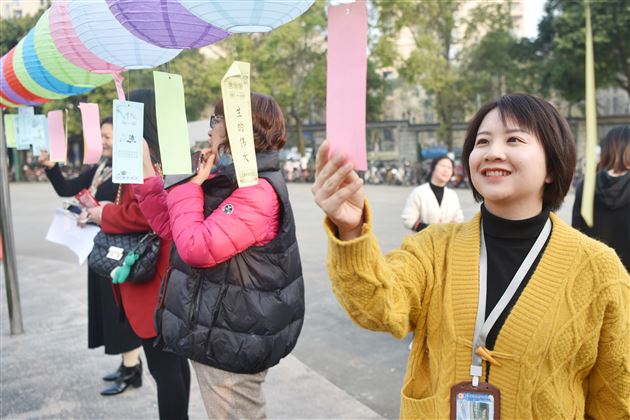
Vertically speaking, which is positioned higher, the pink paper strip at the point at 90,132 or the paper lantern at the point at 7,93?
the paper lantern at the point at 7,93

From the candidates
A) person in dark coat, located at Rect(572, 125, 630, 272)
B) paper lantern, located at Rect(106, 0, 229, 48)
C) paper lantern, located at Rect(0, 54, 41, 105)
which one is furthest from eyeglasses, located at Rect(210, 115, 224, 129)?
person in dark coat, located at Rect(572, 125, 630, 272)

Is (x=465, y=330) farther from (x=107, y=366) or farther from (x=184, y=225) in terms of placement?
(x=107, y=366)

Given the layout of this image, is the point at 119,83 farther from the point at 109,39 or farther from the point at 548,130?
the point at 548,130

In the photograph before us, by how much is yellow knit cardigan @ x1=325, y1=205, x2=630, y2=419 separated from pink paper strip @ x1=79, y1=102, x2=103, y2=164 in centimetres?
148

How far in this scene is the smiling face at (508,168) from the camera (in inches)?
52.3

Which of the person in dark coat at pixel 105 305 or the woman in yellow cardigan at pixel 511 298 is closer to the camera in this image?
the woman in yellow cardigan at pixel 511 298

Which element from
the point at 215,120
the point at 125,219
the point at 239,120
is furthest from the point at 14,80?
the point at 239,120

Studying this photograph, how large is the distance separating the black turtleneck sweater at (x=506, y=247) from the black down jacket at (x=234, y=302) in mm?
779

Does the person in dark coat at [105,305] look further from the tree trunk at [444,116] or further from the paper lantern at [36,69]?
the tree trunk at [444,116]

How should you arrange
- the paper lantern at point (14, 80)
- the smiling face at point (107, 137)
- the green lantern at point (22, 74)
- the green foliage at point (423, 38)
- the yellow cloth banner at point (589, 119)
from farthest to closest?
the green foliage at point (423, 38), the smiling face at point (107, 137), the paper lantern at point (14, 80), the green lantern at point (22, 74), the yellow cloth banner at point (589, 119)

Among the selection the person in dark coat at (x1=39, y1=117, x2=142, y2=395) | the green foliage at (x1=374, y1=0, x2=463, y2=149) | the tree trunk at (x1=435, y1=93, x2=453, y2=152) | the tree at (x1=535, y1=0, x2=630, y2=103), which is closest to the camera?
the person in dark coat at (x1=39, y1=117, x2=142, y2=395)

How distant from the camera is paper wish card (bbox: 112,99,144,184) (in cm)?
188

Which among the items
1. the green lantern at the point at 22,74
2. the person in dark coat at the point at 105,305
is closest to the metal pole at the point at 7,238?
the person in dark coat at the point at 105,305

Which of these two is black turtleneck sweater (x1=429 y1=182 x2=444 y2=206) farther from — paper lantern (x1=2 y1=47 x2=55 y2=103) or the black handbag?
paper lantern (x1=2 y1=47 x2=55 y2=103)
